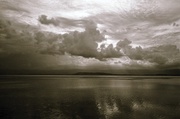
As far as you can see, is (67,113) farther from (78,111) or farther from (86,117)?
(86,117)

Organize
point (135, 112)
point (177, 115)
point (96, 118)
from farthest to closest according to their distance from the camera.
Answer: point (135, 112), point (177, 115), point (96, 118)

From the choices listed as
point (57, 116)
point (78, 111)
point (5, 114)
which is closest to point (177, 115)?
point (78, 111)

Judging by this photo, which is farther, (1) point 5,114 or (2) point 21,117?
(1) point 5,114

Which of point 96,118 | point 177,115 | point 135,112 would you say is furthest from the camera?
point 135,112

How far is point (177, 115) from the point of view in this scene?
3959 cm

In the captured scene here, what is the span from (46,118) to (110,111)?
592 inches

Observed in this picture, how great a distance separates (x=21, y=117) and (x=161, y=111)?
31.7 meters

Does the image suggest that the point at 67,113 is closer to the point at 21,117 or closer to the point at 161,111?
the point at 21,117

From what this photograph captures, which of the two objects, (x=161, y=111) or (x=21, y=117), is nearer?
(x=21, y=117)

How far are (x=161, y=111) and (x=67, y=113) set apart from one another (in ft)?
73.2

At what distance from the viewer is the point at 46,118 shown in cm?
3725

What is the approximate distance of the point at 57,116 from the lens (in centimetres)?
3900

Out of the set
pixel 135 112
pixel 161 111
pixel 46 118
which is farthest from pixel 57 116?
pixel 161 111

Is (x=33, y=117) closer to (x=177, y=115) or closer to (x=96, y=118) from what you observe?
(x=96, y=118)
